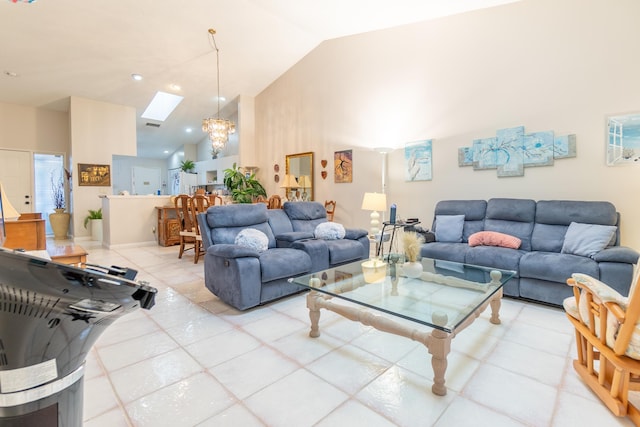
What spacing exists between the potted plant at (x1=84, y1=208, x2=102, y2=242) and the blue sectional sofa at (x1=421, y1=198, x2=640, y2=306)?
6.63m

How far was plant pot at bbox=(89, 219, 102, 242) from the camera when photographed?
A: 6449 mm

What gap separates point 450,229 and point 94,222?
707cm

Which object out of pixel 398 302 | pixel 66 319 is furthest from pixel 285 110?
pixel 66 319

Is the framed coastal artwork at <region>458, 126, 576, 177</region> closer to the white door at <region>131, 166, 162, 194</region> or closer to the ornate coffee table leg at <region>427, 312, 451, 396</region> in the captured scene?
the ornate coffee table leg at <region>427, 312, 451, 396</region>

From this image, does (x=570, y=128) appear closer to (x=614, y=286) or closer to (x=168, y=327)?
(x=614, y=286)

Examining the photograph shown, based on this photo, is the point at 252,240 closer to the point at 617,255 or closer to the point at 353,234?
the point at 353,234

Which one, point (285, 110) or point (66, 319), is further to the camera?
point (285, 110)

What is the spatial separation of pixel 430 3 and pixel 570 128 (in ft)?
7.59

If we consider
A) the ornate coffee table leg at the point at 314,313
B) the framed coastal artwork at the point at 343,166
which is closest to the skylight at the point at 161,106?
the framed coastal artwork at the point at 343,166

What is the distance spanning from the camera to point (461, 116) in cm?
419

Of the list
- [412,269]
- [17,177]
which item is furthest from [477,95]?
[17,177]

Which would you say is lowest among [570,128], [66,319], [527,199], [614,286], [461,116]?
[614,286]

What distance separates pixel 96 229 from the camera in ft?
21.5

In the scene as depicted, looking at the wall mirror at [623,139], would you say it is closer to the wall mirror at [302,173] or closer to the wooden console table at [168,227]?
the wall mirror at [302,173]
